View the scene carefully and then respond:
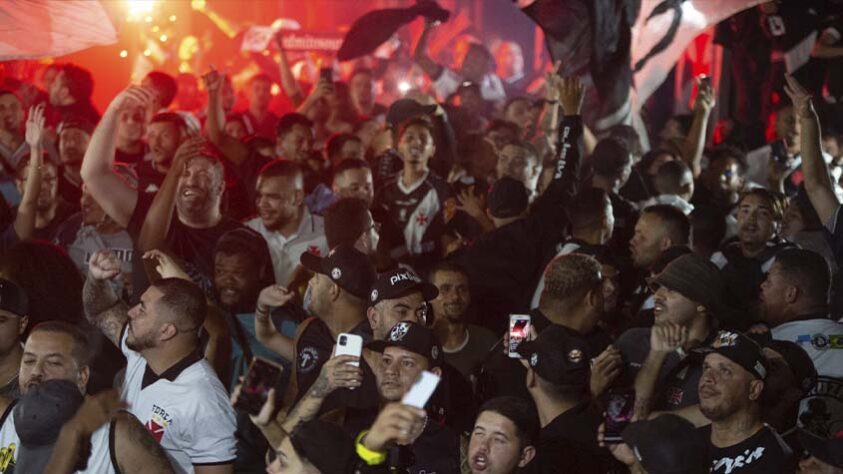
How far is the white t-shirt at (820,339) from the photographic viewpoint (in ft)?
18.1

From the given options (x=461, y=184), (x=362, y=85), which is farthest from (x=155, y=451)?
(x=362, y=85)

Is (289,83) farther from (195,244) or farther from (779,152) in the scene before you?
(195,244)

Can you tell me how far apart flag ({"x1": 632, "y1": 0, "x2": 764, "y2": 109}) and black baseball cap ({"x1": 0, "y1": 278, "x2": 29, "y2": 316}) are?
19.8 feet

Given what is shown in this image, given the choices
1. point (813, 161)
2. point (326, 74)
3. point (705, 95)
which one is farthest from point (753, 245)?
point (326, 74)

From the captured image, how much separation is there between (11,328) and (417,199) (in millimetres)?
3599

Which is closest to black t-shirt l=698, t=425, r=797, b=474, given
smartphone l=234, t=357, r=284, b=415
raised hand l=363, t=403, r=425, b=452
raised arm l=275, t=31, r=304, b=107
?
raised hand l=363, t=403, r=425, b=452

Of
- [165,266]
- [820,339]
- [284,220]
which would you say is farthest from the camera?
[284,220]

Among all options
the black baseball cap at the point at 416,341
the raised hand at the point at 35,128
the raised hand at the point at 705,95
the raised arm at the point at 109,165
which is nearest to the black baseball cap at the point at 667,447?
the black baseball cap at the point at 416,341

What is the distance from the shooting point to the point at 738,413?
469 cm

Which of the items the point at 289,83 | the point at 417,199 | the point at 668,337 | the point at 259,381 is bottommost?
the point at 289,83

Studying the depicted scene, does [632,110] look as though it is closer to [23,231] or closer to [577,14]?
[577,14]

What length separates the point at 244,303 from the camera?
21.9ft

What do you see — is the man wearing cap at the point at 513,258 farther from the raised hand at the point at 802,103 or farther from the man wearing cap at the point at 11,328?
the man wearing cap at the point at 11,328

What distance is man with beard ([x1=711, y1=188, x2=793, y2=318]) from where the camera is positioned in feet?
23.5
